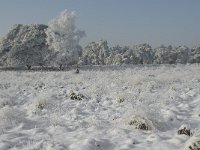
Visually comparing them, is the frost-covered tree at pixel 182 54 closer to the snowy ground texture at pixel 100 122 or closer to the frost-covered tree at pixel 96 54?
the frost-covered tree at pixel 96 54

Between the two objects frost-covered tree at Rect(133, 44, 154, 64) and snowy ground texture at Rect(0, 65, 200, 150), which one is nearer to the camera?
snowy ground texture at Rect(0, 65, 200, 150)

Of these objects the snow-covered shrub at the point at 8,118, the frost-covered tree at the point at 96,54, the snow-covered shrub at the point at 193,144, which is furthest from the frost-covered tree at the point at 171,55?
the snow-covered shrub at the point at 193,144

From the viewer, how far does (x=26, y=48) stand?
6631 centimetres

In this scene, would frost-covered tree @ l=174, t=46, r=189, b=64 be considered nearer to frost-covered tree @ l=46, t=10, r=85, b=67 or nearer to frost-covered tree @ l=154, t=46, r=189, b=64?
frost-covered tree @ l=154, t=46, r=189, b=64

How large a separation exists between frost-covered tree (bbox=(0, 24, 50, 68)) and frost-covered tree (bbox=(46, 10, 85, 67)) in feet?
13.5

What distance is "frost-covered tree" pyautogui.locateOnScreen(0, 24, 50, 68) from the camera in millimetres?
65062

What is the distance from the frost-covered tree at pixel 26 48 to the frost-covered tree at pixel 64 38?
Answer: 13.5ft

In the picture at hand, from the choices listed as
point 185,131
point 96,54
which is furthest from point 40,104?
point 96,54

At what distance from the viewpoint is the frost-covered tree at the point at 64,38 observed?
61.1 meters

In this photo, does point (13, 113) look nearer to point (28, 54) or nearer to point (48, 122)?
point (48, 122)

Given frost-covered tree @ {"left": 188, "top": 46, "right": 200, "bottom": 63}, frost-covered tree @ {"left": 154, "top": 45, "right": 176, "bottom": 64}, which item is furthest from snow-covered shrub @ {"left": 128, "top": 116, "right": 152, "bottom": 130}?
frost-covered tree @ {"left": 154, "top": 45, "right": 176, "bottom": 64}

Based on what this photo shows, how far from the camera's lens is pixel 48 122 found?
1139 cm

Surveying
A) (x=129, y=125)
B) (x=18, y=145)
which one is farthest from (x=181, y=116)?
(x=18, y=145)

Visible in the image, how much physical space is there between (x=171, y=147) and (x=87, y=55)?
391 ft
